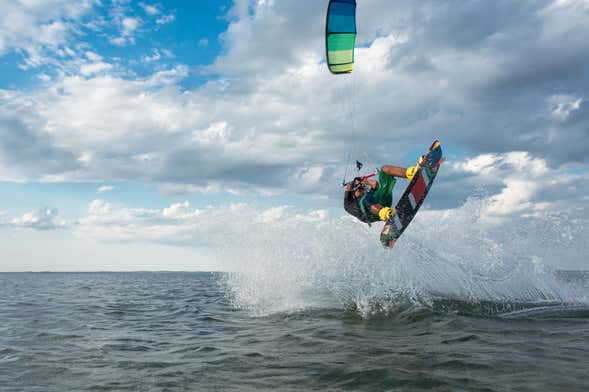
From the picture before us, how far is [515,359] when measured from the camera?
6.69m

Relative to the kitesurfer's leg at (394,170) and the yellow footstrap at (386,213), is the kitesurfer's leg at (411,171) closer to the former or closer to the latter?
the kitesurfer's leg at (394,170)

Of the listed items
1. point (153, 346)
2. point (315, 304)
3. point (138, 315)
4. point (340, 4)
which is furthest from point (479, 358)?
point (138, 315)

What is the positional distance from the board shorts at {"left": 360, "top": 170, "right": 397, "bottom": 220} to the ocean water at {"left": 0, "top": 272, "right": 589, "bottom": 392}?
3.06m

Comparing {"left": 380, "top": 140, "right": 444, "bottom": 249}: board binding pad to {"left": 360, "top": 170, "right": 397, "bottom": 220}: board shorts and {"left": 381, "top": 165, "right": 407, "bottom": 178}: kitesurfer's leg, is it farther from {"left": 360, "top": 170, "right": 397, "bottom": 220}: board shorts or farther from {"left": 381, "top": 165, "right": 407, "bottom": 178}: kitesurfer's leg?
{"left": 360, "top": 170, "right": 397, "bottom": 220}: board shorts

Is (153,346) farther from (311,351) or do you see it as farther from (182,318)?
(182,318)

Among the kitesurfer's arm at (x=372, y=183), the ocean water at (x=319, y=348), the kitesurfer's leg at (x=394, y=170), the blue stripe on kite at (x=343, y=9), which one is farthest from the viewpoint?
the kitesurfer's arm at (x=372, y=183)

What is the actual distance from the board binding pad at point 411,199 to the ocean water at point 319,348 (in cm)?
226

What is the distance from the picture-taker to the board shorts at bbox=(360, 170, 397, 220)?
1182 centimetres

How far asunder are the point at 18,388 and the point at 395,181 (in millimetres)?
9776

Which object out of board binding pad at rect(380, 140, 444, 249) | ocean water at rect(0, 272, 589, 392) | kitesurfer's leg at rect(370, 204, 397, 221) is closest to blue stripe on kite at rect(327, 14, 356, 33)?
board binding pad at rect(380, 140, 444, 249)

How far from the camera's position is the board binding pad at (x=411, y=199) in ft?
36.5

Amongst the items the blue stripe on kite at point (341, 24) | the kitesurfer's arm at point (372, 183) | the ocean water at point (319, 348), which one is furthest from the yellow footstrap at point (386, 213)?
the blue stripe on kite at point (341, 24)

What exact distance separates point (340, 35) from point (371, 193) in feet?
14.9

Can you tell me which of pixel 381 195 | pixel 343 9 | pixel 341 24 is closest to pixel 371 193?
pixel 381 195
